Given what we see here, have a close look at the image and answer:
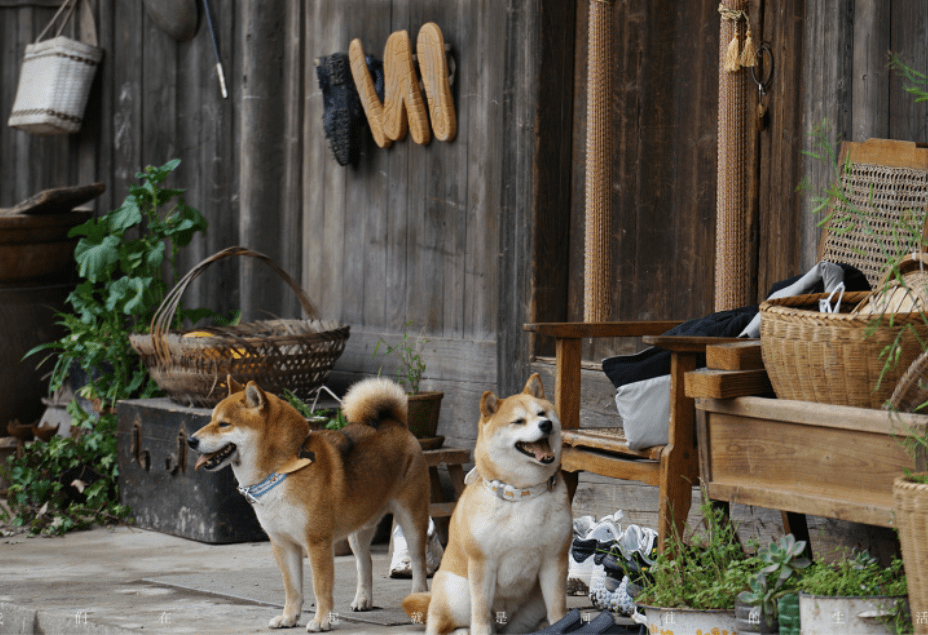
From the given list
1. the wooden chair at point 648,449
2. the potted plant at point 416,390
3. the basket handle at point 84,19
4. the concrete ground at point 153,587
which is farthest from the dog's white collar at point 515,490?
the basket handle at point 84,19

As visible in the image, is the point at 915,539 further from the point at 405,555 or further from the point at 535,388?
the point at 405,555

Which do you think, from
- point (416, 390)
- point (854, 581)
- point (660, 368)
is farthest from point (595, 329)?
point (416, 390)

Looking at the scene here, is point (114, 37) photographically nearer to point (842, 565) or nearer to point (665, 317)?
point (665, 317)

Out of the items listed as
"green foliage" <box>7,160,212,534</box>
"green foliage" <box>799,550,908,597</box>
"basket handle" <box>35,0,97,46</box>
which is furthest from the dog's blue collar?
"basket handle" <box>35,0,97,46</box>

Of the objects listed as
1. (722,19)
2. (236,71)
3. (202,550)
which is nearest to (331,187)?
(236,71)

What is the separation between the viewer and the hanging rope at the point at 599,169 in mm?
4590

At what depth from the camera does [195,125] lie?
264 inches

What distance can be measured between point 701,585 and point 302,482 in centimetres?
121

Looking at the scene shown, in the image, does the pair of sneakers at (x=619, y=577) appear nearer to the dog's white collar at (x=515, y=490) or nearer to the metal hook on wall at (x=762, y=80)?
the dog's white collar at (x=515, y=490)

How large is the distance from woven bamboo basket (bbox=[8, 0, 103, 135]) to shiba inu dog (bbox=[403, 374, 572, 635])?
442 cm

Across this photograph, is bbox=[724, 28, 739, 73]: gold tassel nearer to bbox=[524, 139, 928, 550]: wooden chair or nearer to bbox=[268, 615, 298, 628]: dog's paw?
bbox=[524, 139, 928, 550]: wooden chair

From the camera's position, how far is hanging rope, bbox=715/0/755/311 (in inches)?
167

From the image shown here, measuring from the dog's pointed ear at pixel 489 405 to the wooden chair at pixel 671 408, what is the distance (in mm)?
429

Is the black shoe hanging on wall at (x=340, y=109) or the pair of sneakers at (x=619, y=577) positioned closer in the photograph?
the pair of sneakers at (x=619, y=577)
